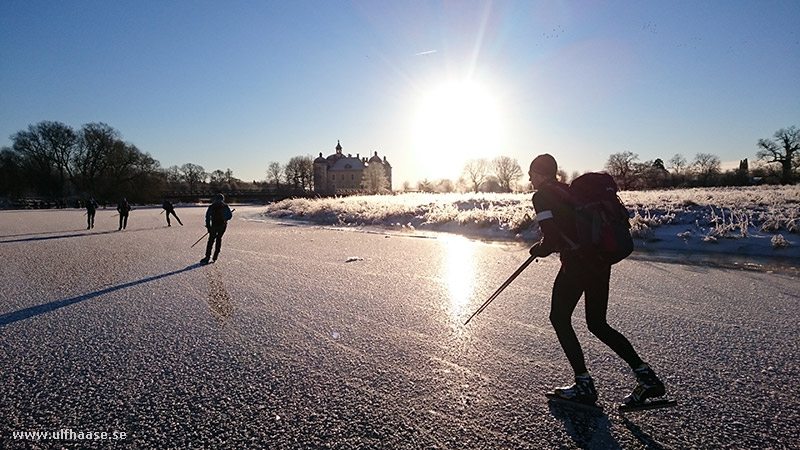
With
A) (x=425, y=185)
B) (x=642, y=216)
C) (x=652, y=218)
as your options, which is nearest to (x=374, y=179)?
(x=425, y=185)

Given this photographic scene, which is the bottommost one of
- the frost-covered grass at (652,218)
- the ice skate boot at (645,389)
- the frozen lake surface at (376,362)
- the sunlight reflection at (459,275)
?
the sunlight reflection at (459,275)

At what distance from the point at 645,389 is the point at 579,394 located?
0.43 metres

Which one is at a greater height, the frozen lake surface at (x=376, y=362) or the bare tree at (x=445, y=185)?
the bare tree at (x=445, y=185)

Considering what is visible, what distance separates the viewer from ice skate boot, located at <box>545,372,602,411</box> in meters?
2.73

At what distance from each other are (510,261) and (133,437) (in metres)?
8.15

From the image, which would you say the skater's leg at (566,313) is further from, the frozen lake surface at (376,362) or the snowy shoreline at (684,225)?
the snowy shoreline at (684,225)

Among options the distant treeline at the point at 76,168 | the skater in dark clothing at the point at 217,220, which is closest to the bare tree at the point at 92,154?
the distant treeline at the point at 76,168

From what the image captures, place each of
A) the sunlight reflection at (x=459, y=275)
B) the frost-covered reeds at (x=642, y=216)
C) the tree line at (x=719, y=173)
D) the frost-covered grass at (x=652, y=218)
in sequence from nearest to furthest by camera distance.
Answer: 1. the sunlight reflection at (x=459, y=275)
2. the frost-covered grass at (x=652, y=218)
3. the frost-covered reeds at (x=642, y=216)
4. the tree line at (x=719, y=173)

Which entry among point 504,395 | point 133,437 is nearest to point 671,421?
point 504,395

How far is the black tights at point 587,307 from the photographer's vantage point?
2.71 metres

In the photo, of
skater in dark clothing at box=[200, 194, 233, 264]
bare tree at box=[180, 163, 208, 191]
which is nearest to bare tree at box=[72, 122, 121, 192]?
bare tree at box=[180, 163, 208, 191]

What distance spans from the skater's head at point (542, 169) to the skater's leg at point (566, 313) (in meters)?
0.68

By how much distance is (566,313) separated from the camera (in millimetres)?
2859

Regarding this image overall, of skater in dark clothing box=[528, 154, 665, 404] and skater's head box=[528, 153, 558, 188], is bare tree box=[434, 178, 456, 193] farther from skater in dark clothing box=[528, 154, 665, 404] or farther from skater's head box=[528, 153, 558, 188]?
skater in dark clothing box=[528, 154, 665, 404]
